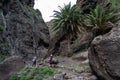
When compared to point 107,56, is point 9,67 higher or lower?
lower

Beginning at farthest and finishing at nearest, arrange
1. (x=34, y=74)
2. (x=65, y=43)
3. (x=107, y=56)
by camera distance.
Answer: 1. (x=65, y=43)
2. (x=34, y=74)
3. (x=107, y=56)

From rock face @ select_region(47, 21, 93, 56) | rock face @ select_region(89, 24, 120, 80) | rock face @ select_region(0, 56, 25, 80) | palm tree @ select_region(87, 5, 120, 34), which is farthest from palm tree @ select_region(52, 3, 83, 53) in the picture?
rock face @ select_region(89, 24, 120, 80)

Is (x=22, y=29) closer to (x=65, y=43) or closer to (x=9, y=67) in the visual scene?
(x=65, y=43)

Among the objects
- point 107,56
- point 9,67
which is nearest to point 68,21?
point 9,67

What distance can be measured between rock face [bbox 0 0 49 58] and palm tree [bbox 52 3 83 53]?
2214 millimetres

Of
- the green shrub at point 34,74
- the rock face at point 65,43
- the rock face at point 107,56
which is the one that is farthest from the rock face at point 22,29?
the rock face at point 107,56

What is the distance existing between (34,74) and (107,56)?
17.1 ft

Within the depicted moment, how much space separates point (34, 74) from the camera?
20.9 meters

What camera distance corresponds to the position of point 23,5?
3219cm

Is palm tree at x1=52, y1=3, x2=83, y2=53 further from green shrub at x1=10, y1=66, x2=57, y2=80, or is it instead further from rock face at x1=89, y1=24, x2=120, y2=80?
rock face at x1=89, y1=24, x2=120, y2=80

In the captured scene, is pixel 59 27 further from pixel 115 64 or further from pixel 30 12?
pixel 115 64

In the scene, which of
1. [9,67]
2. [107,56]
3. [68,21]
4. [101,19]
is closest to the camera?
[107,56]

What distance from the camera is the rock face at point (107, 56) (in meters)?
18.2

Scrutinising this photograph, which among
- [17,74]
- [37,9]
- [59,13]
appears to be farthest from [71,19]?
[17,74]
